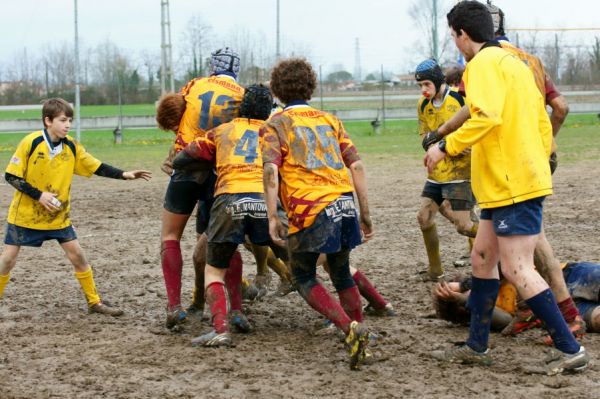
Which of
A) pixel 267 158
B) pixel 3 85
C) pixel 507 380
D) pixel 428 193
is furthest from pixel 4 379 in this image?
pixel 3 85

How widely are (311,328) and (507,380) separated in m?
1.93

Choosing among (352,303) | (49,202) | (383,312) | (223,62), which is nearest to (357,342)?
(352,303)

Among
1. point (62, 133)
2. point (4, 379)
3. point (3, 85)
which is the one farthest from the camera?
point (3, 85)

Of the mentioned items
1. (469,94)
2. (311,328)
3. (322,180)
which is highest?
(469,94)

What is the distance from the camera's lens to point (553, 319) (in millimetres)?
5422

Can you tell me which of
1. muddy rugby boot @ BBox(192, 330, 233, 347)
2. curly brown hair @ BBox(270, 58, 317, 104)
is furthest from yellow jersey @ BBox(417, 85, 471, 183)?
muddy rugby boot @ BBox(192, 330, 233, 347)

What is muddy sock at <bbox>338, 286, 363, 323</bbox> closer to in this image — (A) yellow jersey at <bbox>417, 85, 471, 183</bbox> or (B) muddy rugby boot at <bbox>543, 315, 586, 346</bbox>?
(B) muddy rugby boot at <bbox>543, 315, 586, 346</bbox>

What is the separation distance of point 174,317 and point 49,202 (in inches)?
56.4

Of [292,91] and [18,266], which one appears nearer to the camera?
[292,91]

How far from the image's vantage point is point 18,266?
955cm

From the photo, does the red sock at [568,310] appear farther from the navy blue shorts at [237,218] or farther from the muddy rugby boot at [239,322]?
the muddy rugby boot at [239,322]

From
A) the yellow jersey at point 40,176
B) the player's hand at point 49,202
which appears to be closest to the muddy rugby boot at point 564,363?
the player's hand at point 49,202

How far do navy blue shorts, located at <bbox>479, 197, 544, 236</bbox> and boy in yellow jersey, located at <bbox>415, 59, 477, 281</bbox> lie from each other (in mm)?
3166

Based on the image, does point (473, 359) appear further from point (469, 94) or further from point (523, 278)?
point (469, 94)
